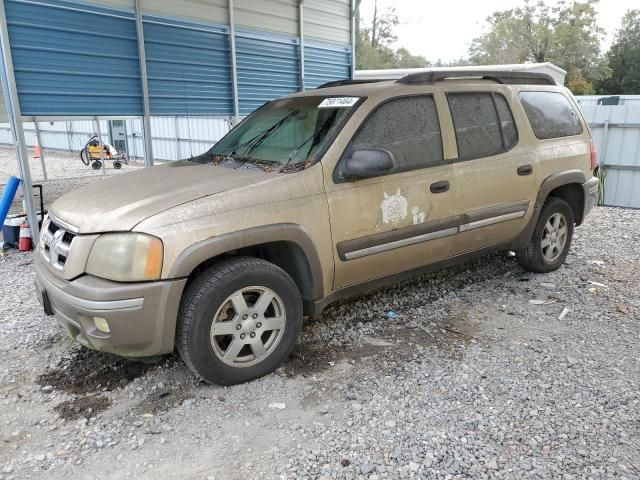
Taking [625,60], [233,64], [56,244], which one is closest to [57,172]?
[233,64]

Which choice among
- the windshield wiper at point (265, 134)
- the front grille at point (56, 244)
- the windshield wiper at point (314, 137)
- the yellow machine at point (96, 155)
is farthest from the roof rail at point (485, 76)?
the yellow machine at point (96, 155)

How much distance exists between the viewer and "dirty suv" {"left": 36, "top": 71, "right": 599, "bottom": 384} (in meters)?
2.88

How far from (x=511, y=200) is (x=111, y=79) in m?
5.00

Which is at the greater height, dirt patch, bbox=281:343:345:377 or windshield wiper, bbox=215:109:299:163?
windshield wiper, bbox=215:109:299:163

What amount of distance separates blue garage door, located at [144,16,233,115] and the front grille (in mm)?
4077

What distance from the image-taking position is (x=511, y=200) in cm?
455

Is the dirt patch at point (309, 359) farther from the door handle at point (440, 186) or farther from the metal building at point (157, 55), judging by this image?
the metal building at point (157, 55)

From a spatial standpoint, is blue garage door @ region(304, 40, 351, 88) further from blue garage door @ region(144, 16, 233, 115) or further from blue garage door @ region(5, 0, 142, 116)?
blue garage door @ region(5, 0, 142, 116)

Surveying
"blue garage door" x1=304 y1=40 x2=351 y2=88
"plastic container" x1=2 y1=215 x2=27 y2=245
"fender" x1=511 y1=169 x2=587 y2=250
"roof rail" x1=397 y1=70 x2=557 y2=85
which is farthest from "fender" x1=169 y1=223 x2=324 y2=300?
"blue garage door" x1=304 y1=40 x2=351 y2=88

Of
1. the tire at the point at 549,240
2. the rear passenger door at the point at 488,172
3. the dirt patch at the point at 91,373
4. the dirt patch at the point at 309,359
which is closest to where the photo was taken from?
the dirt patch at the point at 91,373

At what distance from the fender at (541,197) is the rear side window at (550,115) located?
Result: 38 centimetres

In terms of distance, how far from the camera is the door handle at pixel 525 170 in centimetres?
456

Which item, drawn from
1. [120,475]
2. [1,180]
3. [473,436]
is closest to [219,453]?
[120,475]

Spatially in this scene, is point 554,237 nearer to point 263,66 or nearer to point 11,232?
point 263,66
